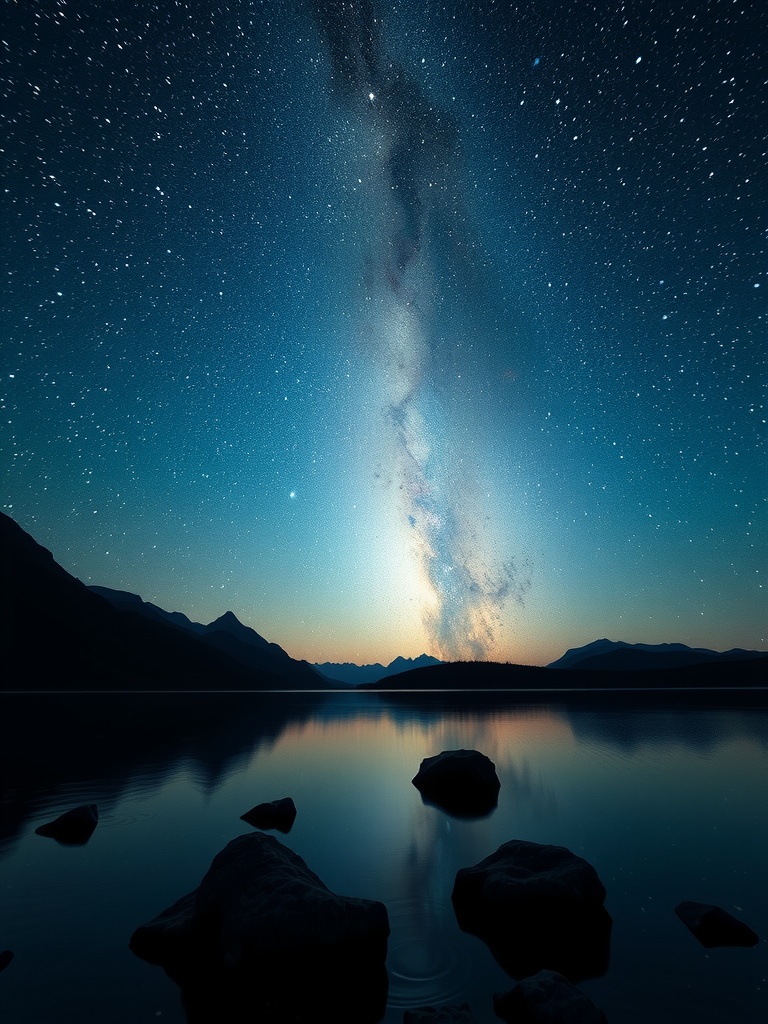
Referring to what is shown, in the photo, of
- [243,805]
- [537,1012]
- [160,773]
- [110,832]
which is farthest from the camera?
[160,773]

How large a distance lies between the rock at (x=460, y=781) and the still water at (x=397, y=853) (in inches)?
37.9

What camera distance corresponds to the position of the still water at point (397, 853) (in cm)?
716

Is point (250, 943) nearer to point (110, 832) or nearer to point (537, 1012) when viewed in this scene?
point (537, 1012)

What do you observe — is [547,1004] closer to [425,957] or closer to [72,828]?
[425,957]

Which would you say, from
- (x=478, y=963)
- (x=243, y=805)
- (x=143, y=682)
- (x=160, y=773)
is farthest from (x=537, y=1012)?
(x=143, y=682)

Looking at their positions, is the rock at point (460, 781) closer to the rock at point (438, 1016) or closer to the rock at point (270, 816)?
the rock at point (270, 816)

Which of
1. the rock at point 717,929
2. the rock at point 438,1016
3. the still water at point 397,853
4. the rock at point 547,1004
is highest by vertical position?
the rock at point 547,1004

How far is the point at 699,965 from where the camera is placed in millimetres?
7828

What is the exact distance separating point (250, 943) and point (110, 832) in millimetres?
10826

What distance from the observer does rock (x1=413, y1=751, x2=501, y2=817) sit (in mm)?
20828

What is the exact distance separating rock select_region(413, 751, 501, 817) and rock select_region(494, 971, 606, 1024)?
14.8 metres

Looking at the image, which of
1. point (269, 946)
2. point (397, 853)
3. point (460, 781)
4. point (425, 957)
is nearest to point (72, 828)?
point (397, 853)

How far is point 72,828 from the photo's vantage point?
47.7 feet

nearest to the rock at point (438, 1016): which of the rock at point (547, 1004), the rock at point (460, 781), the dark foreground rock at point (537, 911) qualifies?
the rock at point (547, 1004)
